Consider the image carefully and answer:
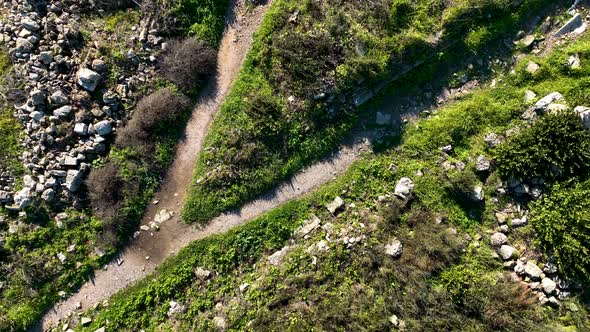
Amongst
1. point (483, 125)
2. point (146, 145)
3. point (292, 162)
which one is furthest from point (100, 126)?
point (483, 125)

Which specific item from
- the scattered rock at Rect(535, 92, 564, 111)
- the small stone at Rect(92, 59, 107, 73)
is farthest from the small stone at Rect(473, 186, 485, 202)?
the small stone at Rect(92, 59, 107, 73)

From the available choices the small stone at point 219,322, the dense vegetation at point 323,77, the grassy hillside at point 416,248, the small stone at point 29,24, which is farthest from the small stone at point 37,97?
the small stone at point 219,322

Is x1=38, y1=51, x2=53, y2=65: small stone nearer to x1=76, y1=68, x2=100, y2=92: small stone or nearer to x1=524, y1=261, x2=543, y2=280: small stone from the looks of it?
x1=76, y1=68, x2=100, y2=92: small stone

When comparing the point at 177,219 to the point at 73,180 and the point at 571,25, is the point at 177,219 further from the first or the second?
the point at 571,25

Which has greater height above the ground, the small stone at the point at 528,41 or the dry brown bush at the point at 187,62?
the dry brown bush at the point at 187,62

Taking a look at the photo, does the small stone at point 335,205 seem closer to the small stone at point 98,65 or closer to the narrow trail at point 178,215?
the narrow trail at point 178,215
